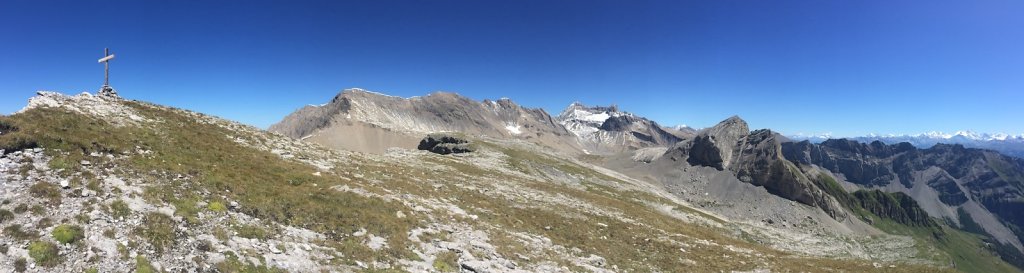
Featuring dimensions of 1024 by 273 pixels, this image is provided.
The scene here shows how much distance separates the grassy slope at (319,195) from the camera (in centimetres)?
2214

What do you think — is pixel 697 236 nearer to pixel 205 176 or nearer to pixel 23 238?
pixel 205 176

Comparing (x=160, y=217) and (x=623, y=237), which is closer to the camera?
(x=160, y=217)

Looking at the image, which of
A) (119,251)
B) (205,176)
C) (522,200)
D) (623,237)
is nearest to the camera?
(119,251)

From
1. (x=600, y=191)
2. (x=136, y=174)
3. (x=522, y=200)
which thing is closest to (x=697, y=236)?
(x=522, y=200)

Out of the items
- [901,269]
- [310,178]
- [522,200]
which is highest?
[310,178]

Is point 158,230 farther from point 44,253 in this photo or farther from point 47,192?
point 47,192

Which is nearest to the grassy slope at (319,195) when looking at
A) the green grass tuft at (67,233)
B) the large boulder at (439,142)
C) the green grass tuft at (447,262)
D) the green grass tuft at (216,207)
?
the green grass tuft at (216,207)

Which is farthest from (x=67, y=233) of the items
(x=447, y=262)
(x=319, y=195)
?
(x=447, y=262)

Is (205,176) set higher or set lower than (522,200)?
higher

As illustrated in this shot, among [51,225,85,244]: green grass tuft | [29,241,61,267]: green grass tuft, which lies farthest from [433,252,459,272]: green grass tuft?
[29,241,61,267]: green grass tuft

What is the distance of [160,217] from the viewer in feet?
60.1

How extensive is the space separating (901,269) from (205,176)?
46.3m

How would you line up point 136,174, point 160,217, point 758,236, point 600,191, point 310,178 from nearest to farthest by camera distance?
point 160,217 < point 136,174 < point 310,178 < point 758,236 < point 600,191

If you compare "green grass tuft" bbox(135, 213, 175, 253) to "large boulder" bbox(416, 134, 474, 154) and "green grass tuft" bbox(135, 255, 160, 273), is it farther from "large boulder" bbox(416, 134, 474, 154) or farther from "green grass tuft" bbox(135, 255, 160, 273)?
"large boulder" bbox(416, 134, 474, 154)
